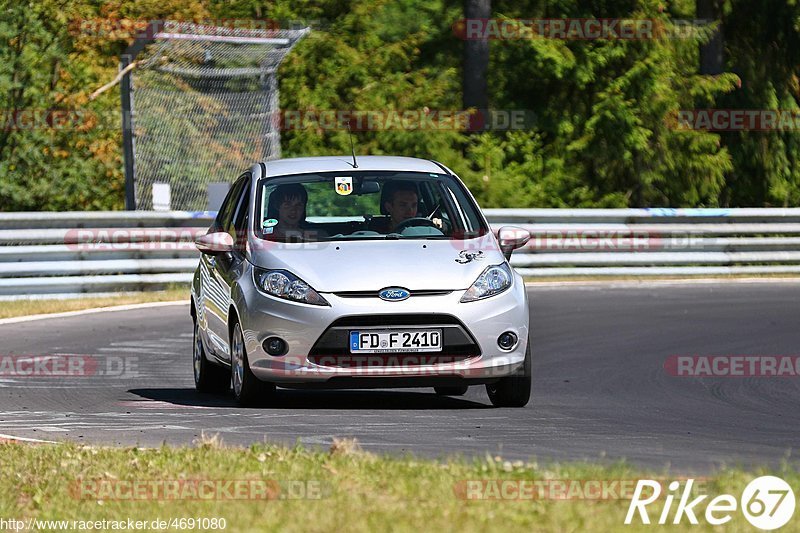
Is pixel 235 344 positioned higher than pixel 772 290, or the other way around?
pixel 235 344

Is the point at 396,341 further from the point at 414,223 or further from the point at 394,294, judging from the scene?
the point at 414,223

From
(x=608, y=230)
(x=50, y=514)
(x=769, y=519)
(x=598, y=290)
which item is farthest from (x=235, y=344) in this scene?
(x=608, y=230)

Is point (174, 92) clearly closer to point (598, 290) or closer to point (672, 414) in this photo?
point (598, 290)

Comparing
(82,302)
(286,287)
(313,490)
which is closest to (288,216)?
(286,287)

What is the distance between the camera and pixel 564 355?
1371cm

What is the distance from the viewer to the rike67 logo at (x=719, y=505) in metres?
5.72

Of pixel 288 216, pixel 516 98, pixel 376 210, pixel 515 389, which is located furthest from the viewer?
pixel 516 98

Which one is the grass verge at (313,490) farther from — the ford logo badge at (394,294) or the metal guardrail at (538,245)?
the metal guardrail at (538,245)

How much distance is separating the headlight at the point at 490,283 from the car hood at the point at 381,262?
0.04 meters

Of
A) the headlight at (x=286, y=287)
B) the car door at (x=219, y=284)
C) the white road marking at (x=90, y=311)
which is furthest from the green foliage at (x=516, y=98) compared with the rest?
the headlight at (x=286, y=287)

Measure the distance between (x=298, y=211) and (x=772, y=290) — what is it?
11655 mm

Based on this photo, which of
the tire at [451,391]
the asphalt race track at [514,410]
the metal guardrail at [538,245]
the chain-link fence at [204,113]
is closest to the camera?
the asphalt race track at [514,410]

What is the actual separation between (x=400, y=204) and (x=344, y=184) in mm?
432

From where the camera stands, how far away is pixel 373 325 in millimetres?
9570
